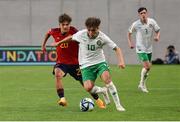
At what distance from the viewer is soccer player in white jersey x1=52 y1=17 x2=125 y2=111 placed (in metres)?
14.3

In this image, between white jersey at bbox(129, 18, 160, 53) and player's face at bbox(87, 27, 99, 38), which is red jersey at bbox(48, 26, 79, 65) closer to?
player's face at bbox(87, 27, 99, 38)

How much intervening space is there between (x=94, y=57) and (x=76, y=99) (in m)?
3.42

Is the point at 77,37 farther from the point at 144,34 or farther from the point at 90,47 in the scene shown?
the point at 144,34

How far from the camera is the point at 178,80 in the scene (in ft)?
83.6

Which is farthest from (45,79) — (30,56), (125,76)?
(30,56)

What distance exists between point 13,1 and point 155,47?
8179mm

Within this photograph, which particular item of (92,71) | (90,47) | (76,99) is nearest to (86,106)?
(92,71)

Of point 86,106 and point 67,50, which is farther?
point 67,50

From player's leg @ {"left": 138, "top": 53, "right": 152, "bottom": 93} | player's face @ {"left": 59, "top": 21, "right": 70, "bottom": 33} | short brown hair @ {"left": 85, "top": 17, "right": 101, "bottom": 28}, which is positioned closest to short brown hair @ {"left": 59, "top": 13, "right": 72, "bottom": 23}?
player's face @ {"left": 59, "top": 21, "right": 70, "bottom": 33}

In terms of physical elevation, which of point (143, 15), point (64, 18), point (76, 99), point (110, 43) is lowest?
point (76, 99)

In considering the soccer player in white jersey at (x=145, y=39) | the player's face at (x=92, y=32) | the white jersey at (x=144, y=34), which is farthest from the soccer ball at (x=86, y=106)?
the white jersey at (x=144, y=34)

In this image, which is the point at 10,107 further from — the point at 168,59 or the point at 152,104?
the point at 168,59

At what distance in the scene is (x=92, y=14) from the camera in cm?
3816

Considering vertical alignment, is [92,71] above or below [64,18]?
below
